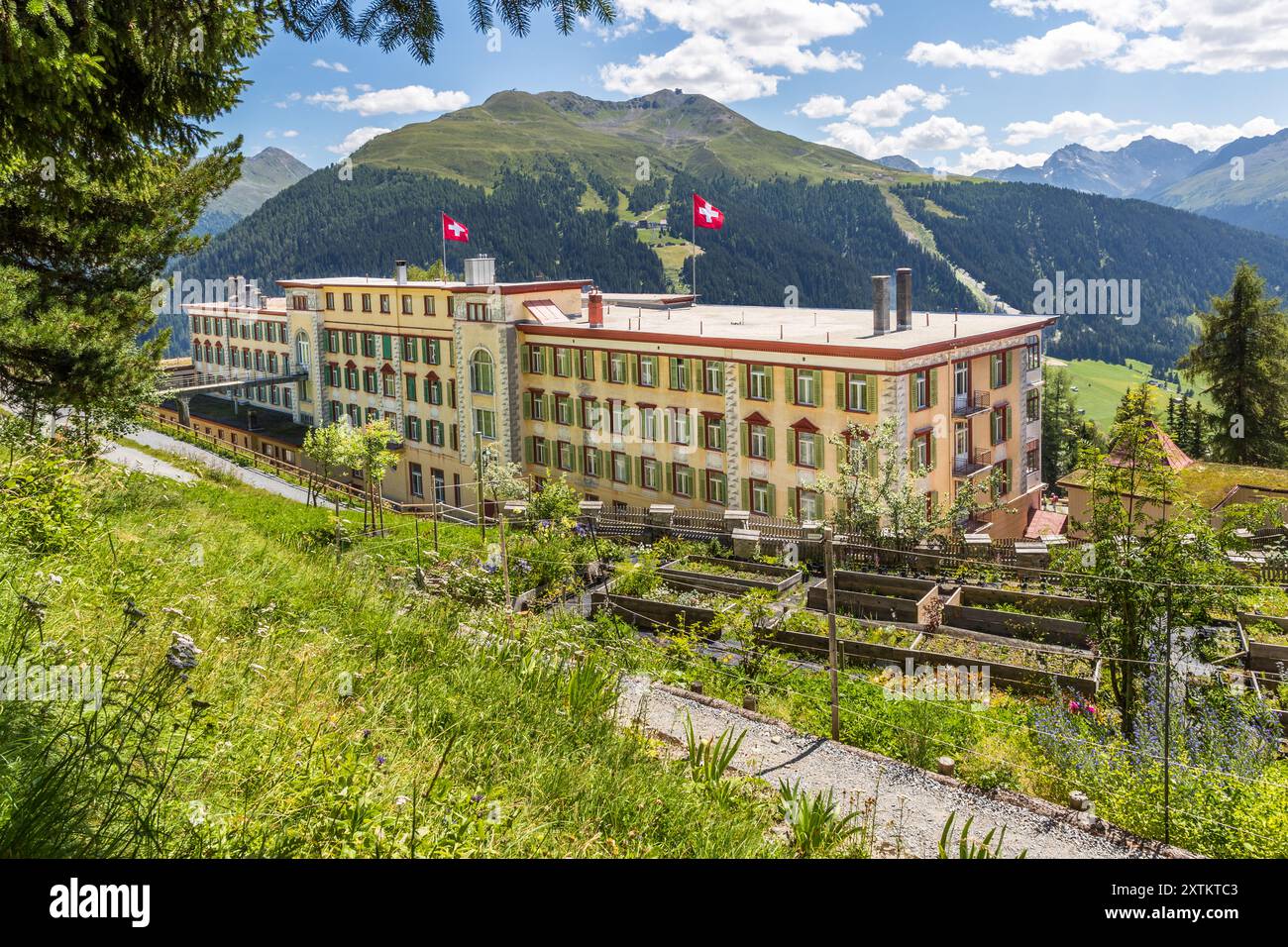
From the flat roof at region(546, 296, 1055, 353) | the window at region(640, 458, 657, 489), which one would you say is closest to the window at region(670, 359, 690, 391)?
the flat roof at region(546, 296, 1055, 353)

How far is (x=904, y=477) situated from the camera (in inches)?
1403

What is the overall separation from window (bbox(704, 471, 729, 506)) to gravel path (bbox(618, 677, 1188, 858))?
2945 cm

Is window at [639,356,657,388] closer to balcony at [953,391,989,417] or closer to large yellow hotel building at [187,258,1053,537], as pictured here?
large yellow hotel building at [187,258,1053,537]

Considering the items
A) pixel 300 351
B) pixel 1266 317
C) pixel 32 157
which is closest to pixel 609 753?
pixel 32 157

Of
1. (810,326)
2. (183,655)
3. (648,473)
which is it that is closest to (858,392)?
(810,326)

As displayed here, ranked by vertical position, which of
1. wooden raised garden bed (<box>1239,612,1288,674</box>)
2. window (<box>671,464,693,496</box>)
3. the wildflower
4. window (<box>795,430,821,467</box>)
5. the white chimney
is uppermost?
the white chimney

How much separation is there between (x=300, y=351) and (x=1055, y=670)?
2476 inches

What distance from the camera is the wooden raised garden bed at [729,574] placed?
27484 mm

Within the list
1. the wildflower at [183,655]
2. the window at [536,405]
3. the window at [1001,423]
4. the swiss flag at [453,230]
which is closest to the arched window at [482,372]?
the window at [536,405]

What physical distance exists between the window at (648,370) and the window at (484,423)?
10673mm

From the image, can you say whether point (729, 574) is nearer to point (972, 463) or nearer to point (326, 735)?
point (972, 463)

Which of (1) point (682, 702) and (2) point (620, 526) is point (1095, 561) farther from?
(2) point (620, 526)

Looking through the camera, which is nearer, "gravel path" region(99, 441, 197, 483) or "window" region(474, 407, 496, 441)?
"gravel path" region(99, 441, 197, 483)

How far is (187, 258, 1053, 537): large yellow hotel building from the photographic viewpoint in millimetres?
40344
